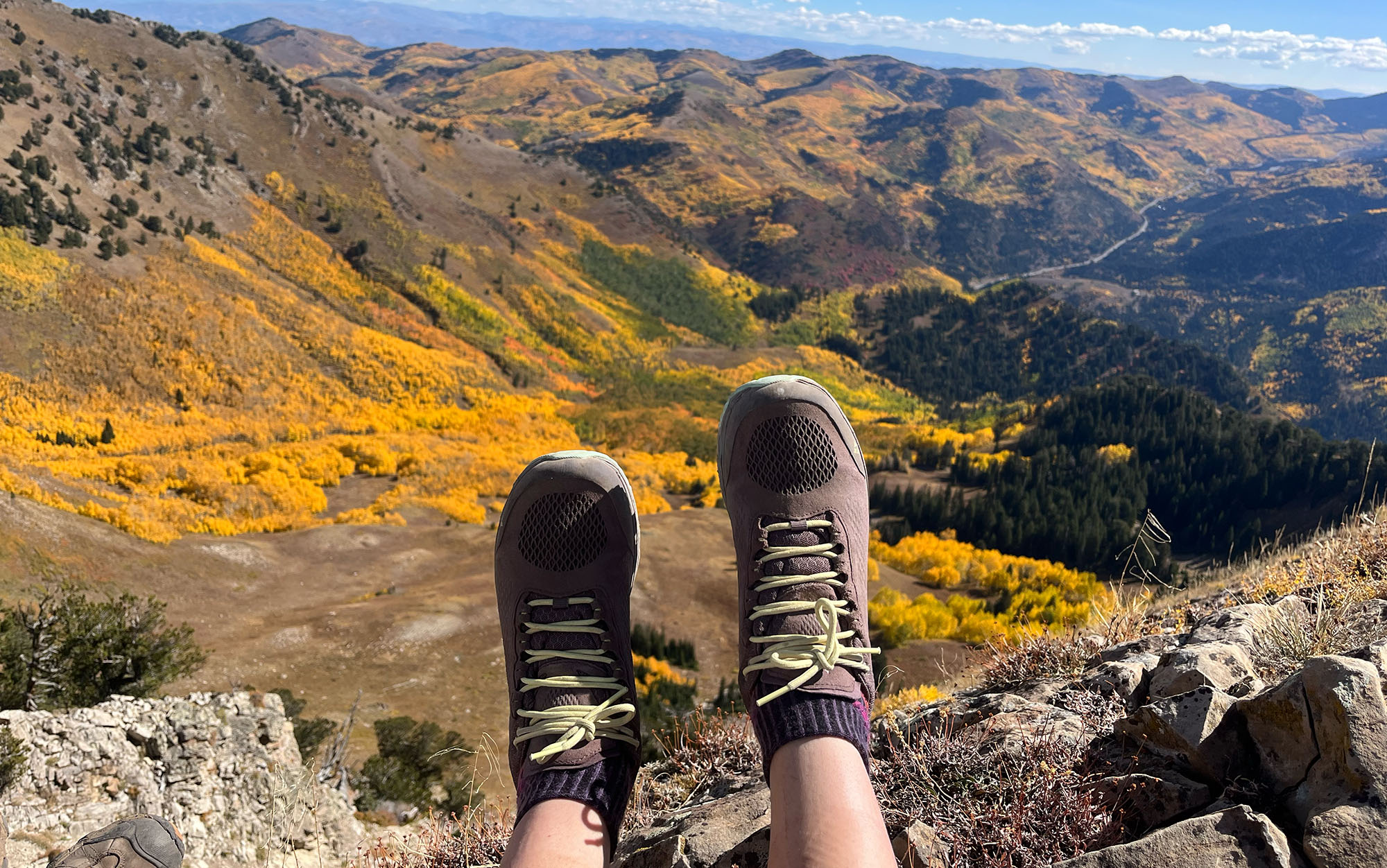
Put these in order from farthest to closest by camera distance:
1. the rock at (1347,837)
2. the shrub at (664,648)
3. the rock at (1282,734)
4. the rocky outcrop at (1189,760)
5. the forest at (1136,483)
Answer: the forest at (1136,483)
the shrub at (664,648)
the rock at (1282,734)
the rocky outcrop at (1189,760)
the rock at (1347,837)

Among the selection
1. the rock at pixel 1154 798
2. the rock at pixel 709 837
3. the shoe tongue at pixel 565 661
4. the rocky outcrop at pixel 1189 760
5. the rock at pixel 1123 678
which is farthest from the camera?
the shoe tongue at pixel 565 661

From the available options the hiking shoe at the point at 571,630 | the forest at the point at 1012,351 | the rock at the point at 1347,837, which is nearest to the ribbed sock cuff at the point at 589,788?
the hiking shoe at the point at 571,630

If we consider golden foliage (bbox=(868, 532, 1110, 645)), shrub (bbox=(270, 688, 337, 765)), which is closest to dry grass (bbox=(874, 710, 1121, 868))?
shrub (bbox=(270, 688, 337, 765))

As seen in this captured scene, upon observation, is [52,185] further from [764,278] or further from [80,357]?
[764,278]

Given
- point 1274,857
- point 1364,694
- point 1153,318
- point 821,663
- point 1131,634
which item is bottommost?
point 1153,318

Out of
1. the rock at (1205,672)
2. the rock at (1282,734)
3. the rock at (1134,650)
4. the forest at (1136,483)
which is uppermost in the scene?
the rock at (1282,734)

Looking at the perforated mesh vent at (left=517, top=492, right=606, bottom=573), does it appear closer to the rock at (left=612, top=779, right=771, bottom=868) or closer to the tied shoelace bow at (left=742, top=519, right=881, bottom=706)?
the tied shoelace bow at (left=742, top=519, right=881, bottom=706)

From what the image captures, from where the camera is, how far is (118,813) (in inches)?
238

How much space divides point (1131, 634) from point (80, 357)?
37.9 m

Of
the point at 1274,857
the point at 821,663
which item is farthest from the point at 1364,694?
the point at 821,663

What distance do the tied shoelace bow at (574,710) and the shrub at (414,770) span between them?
6088 mm

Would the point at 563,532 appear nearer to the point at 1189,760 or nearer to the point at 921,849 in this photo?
the point at 921,849

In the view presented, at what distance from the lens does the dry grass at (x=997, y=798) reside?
2172 millimetres

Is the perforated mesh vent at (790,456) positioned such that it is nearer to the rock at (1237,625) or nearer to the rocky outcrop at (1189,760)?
the rocky outcrop at (1189,760)
